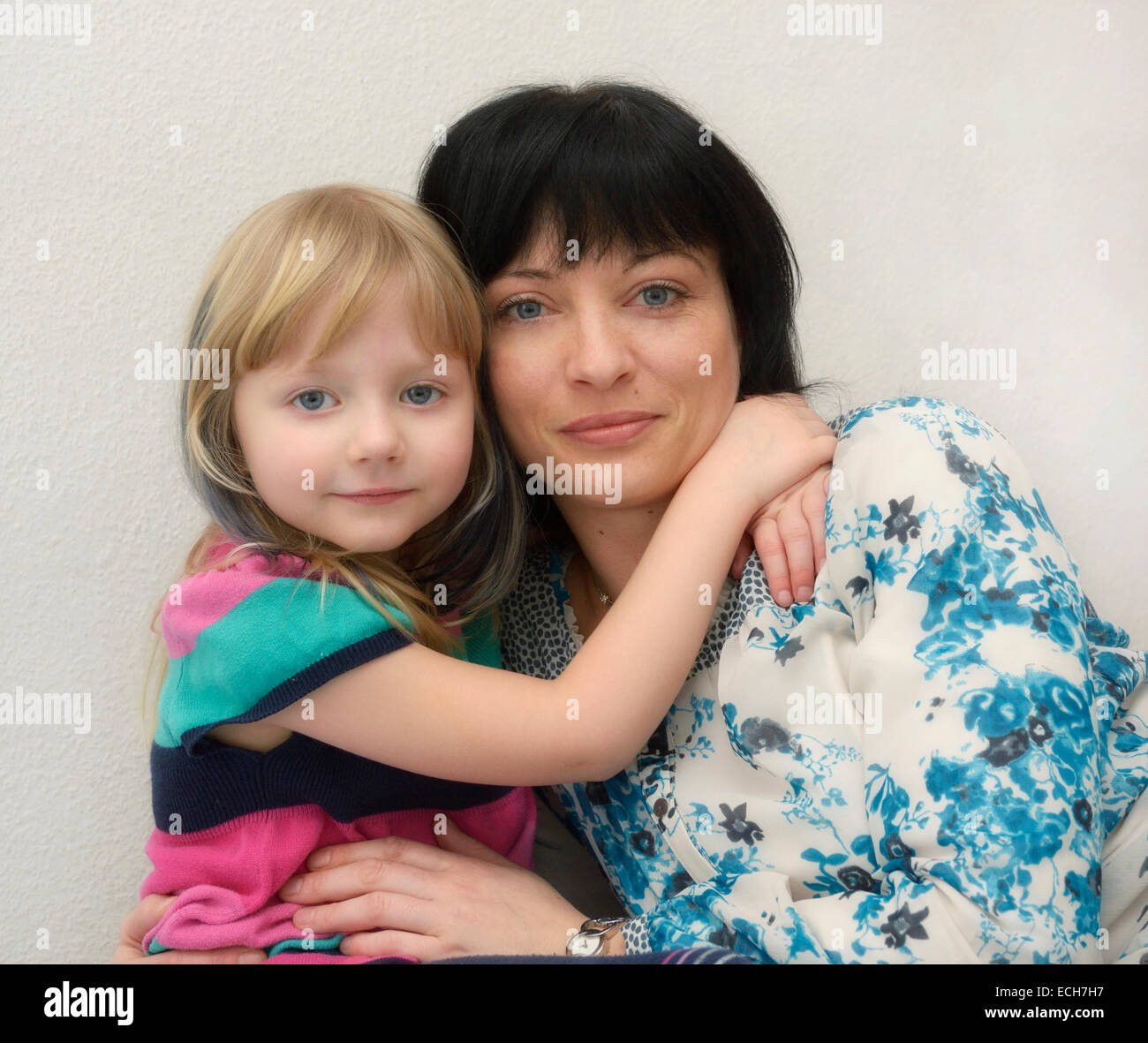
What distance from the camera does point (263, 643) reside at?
113cm

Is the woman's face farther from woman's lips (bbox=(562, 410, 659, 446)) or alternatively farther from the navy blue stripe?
the navy blue stripe

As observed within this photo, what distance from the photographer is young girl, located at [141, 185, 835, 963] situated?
1.16m

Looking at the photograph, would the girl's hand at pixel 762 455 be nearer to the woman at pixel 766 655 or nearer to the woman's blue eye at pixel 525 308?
the woman at pixel 766 655

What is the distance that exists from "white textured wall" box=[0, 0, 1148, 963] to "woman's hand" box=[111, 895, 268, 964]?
41cm

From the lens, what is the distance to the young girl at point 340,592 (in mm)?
1158

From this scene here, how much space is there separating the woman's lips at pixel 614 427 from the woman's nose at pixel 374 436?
227mm

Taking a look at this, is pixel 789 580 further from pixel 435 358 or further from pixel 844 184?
pixel 844 184

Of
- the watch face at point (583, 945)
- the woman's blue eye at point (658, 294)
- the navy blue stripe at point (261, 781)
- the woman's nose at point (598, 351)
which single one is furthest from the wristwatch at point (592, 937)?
the woman's blue eye at point (658, 294)

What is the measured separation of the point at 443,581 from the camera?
1.41 metres

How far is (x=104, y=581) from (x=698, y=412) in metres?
0.92

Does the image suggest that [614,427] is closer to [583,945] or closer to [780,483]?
[780,483]

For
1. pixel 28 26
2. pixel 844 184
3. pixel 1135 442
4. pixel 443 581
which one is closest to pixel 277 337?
pixel 443 581

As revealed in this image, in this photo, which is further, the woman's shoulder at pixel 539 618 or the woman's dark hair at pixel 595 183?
the woman's shoulder at pixel 539 618

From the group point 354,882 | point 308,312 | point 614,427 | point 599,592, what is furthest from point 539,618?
point 308,312
